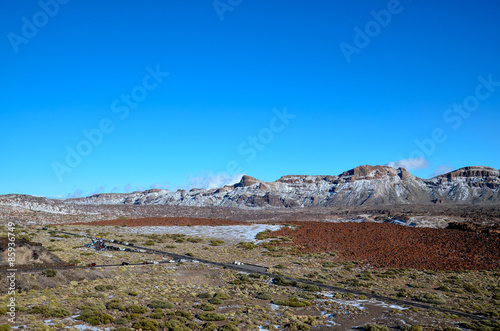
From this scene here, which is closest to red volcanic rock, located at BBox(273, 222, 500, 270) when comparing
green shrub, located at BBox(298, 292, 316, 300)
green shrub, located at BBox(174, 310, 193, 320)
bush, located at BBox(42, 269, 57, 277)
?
green shrub, located at BBox(298, 292, 316, 300)

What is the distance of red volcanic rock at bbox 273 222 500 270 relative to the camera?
36.6 meters

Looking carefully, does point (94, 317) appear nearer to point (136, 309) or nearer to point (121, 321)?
point (121, 321)

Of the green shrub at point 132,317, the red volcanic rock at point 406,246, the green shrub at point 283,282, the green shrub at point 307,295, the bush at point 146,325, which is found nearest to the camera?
the bush at point 146,325

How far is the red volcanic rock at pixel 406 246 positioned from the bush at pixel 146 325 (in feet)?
87.6

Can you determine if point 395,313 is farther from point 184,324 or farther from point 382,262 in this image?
point 382,262

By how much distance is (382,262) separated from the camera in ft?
121

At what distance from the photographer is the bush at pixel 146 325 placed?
16312 millimetres

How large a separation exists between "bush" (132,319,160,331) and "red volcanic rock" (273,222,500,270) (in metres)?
26.7

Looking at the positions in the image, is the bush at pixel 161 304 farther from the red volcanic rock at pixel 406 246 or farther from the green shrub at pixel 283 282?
the red volcanic rock at pixel 406 246

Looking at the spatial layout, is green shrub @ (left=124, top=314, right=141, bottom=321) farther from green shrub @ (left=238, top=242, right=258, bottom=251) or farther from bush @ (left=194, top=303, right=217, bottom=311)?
green shrub @ (left=238, top=242, right=258, bottom=251)

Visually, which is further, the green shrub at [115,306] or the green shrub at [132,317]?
the green shrub at [115,306]

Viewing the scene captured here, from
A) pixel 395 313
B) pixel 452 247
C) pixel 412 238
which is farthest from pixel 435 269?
pixel 395 313

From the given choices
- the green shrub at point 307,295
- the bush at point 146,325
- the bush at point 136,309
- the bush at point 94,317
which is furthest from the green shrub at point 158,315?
the green shrub at point 307,295

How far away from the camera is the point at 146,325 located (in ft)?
54.0
